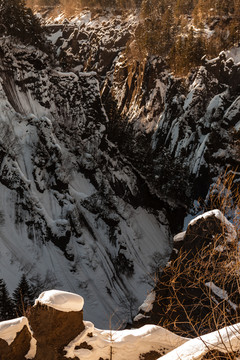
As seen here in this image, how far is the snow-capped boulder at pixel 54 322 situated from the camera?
25.6 ft

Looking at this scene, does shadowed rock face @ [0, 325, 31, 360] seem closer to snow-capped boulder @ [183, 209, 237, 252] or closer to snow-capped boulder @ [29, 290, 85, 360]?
snow-capped boulder @ [29, 290, 85, 360]

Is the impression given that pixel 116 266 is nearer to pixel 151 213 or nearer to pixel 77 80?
pixel 151 213

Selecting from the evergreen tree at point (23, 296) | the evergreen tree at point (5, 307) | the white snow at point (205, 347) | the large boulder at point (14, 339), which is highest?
the large boulder at point (14, 339)

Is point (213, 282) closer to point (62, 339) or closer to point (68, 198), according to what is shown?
point (62, 339)

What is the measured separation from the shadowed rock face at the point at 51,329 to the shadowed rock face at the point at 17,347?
357 millimetres

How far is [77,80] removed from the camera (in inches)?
1850

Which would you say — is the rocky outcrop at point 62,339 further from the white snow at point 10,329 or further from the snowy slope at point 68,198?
the snowy slope at point 68,198

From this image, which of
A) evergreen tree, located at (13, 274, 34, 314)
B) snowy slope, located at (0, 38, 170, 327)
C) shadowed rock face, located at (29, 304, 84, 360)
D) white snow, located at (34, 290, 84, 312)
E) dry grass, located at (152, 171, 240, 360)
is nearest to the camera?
dry grass, located at (152, 171, 240, 360)

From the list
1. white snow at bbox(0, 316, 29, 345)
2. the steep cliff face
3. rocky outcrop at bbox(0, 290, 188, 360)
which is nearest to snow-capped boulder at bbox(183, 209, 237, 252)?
rocky outcrop at bbox(0, 290, 188, 360)

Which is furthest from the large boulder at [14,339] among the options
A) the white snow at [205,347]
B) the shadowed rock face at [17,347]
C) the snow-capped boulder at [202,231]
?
the snow-capped boulder at [202,231]

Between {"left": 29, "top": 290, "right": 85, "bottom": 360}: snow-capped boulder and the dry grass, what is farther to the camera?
{"left": 29, "top": 290, "right": 85, "bottom": 360}: snow-capped boulder

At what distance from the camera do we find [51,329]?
25.8 ft

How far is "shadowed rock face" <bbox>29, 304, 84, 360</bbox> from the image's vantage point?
7.86m

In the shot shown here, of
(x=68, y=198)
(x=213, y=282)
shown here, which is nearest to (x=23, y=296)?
(x=68, y=198)
